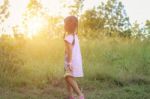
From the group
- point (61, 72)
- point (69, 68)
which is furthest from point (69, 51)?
point (61, 72)

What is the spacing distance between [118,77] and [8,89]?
3.07 meters

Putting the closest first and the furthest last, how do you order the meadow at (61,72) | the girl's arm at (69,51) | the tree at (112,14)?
the girl's arm at (69,51)
the meadow at (61,72)
the tree at (112,14)

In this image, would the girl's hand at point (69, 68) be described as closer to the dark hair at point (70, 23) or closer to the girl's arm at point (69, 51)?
the girl's arm at point (69, 51)

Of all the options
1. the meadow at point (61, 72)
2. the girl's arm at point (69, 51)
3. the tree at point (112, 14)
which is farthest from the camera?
the tree at point (112, 14)

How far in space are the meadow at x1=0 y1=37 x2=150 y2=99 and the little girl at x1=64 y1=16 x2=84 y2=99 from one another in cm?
105

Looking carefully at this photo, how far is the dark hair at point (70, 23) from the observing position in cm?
780

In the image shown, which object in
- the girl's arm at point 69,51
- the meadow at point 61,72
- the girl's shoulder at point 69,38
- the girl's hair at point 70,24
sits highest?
the girl's hair at point 70,24

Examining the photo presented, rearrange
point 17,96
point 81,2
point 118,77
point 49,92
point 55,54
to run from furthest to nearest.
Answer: point 81,2 → point 55,54 → point 118,77 → point 49,92 → point 17,96

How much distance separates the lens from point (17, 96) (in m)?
8.63

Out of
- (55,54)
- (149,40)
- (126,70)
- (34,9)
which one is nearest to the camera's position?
(126,70)

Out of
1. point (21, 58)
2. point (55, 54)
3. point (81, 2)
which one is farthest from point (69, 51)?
point (81, 2)

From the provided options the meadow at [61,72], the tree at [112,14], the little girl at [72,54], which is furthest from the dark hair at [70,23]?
the tree at [112,14]

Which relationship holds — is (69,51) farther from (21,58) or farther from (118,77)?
(118,77)

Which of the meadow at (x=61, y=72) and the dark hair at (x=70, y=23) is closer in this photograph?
the dark hair at (x=70, y=23)
